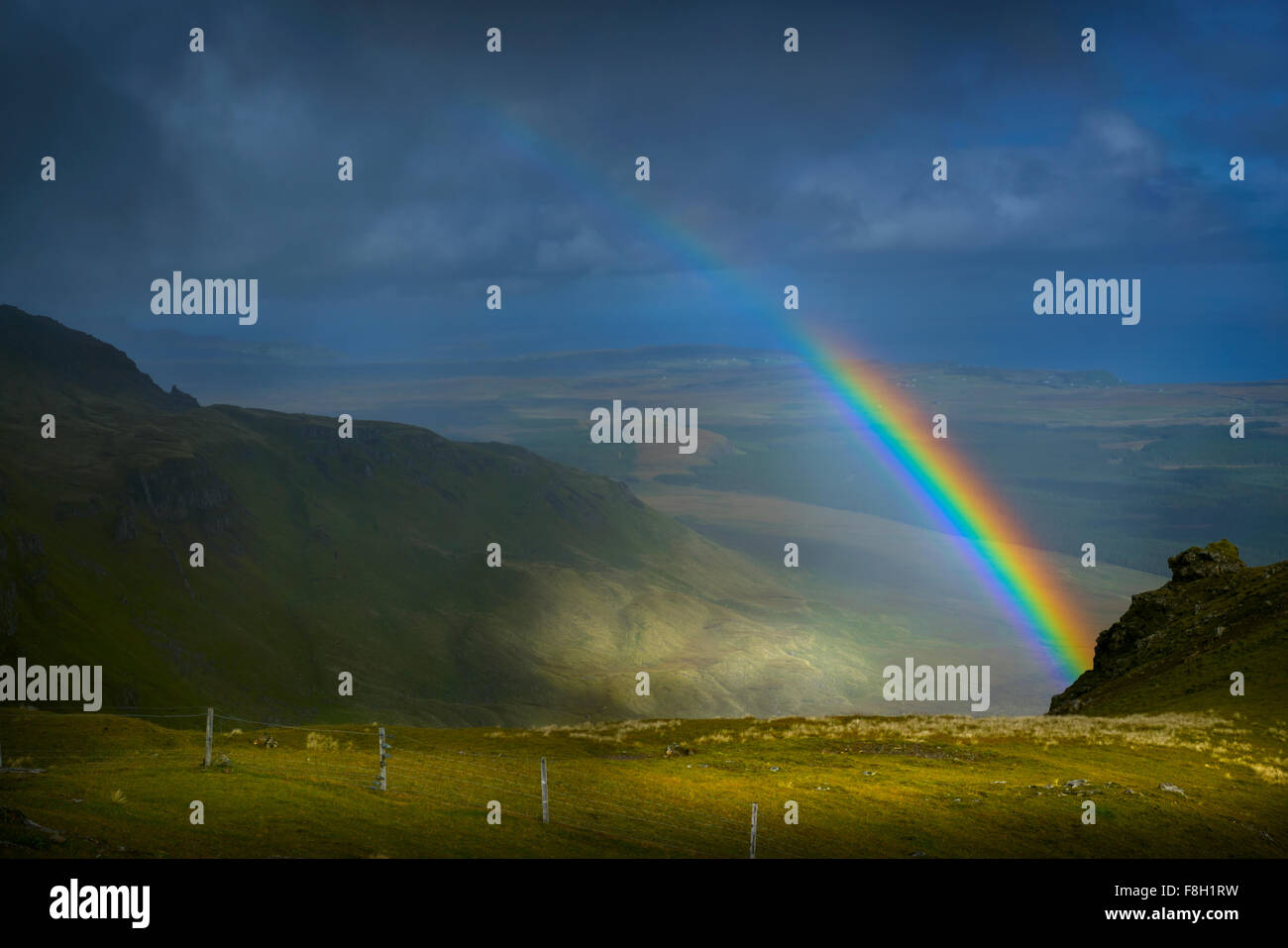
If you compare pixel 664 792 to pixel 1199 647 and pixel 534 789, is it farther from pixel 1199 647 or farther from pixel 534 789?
pixel 1199 647

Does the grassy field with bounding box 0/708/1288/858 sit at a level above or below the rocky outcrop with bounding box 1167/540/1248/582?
below

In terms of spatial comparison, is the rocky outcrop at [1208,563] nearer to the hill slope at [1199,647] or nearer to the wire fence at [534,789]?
the hill slope at [1199,647]

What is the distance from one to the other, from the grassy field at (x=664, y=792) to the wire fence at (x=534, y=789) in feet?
0.43

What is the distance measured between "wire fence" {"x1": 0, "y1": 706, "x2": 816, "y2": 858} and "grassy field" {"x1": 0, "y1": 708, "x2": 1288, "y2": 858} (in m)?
0.13

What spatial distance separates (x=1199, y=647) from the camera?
72.2m

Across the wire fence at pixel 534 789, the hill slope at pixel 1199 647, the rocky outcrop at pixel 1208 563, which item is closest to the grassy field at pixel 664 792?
the wire fence at pixel 534 789

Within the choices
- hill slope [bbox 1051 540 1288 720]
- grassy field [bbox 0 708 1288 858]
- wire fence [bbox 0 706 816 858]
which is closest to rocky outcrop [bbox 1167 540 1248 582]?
hill slope [bbox 1051 540 1288 720]

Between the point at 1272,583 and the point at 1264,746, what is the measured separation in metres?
31.2

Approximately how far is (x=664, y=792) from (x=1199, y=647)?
2064 inches

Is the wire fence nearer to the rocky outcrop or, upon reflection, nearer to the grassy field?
the grassy field

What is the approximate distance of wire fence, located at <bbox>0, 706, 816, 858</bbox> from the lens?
29.8 metres

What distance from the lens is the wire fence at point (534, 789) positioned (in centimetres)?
2983
